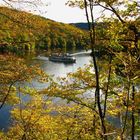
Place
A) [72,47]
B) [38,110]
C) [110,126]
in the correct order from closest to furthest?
[110,126], [38,110], [72,47]

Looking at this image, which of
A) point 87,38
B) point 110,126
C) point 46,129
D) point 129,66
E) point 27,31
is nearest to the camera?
point 129,66

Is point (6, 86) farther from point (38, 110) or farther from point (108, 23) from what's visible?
point (108, 23)

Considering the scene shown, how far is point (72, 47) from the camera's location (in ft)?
612

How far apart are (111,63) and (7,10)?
20.9 feet

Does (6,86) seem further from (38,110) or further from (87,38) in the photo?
(87,38)

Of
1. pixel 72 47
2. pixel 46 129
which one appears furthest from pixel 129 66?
pixel 72 47

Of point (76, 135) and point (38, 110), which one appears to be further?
point (38, 110)

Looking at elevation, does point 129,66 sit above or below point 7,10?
below

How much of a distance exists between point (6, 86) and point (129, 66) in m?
16.0

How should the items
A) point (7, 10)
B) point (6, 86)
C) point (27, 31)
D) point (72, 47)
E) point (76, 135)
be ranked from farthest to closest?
point (72, 47) → point (6, 86) → point (76, 135) → point (27, 31) → point (7, 10)

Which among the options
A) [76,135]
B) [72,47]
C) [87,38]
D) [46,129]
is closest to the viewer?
[87,38]

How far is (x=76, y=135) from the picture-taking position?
22.6m

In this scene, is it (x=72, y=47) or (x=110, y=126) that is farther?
(x=72, y=47)

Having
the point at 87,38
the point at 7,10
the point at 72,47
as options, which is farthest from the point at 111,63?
the point at 72,47
